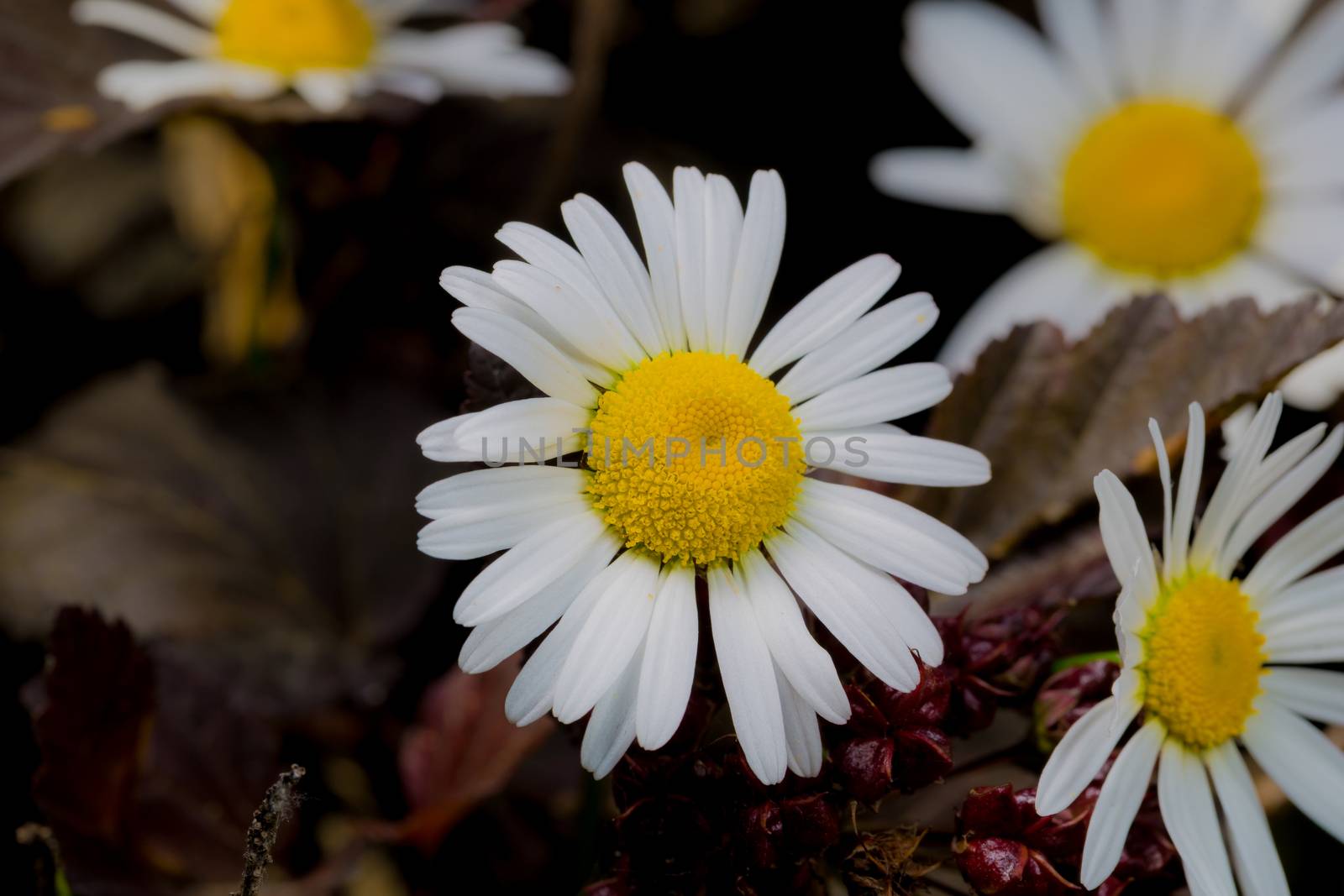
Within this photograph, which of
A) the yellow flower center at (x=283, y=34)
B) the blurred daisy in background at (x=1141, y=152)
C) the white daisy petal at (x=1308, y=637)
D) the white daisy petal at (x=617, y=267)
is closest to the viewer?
the white daisy petal at (x=617, y=267)

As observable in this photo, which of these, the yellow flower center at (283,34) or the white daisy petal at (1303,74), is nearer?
the yellow flower center at (283,34)

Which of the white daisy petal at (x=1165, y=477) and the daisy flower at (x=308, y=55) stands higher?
the daisy flower at (x=308, y=55)

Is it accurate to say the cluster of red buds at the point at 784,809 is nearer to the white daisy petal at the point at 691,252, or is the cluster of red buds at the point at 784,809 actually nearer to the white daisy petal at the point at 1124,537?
the white daisy petal at the point at 1124,537

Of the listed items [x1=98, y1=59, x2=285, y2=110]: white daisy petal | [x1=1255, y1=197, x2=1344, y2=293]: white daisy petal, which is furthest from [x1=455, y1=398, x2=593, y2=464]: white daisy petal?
[x1=1255, y1=197, x2=1344, y2=293]: white daisy petal

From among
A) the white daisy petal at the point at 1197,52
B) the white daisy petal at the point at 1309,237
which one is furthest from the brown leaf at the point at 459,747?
the white daisy petal at the point at 1197,52

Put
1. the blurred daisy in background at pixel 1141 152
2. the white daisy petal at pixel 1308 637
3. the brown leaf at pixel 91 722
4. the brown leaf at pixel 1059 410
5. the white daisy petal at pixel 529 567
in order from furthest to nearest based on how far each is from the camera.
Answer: the blurred daisy in background at pixel 1141 152, the brown leaf at pixel 1059 410, the brown leaf at pixel 91 722, the white daisy petal at pixel 1308 637, the white daisy petal at pixel 529 567

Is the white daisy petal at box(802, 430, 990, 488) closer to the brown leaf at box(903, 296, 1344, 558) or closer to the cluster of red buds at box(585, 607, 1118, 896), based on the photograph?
the cluster of red buds at box(585, 607, 1118, 896)

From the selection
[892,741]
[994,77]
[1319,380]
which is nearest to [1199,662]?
[892,741]

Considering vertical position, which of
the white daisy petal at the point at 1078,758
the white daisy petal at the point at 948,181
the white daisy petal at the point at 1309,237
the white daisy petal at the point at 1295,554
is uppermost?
the white daisy petal at the point at 948,181
